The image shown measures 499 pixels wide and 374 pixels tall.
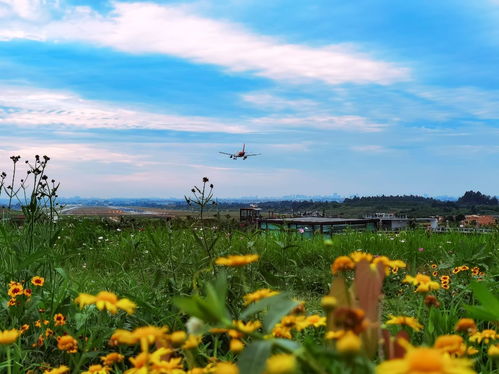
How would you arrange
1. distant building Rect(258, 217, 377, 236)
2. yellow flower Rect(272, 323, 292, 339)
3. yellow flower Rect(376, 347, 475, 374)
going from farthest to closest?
distant building Rect(258, 217, 377, 236) → yellow flower Rect(272, 323, 292, 339) → yellow flower Rect(376, 347, 475, 374)

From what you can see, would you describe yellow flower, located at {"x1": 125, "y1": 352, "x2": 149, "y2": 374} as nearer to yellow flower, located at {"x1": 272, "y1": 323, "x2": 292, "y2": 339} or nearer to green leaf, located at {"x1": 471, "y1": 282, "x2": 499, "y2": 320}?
yellow flower, located at {"x1": 272, "y1": 323, "x2": 292, "y2": 339}

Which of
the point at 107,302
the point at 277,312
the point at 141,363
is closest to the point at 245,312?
the point at 277,312

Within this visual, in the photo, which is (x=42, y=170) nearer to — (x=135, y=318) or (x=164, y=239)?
(x=135, y=318)

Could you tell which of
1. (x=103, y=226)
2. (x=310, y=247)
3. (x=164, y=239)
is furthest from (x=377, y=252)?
(x=103, y=226)

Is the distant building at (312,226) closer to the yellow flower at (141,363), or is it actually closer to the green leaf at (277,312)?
the yellow flower at (141,363)

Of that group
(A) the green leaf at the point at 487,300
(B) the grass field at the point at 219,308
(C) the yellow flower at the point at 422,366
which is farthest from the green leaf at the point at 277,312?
(A) the green leaf at the point at 487,300

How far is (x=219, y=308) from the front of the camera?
2.86 ft

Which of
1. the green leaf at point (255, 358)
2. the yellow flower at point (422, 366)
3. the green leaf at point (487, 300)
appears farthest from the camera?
the green leaf at point (487, 300)

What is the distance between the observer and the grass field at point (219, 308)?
91 cm

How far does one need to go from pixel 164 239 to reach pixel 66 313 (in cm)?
415

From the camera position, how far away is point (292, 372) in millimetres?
709

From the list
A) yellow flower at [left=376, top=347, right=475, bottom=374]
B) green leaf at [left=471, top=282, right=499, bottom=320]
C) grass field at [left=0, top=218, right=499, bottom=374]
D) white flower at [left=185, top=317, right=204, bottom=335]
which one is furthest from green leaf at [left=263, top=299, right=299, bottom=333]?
green leaf at [left=471, top=282, right=499, bottom=320]

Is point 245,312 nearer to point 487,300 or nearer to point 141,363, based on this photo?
point 141,363

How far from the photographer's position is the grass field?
911 millimetres
